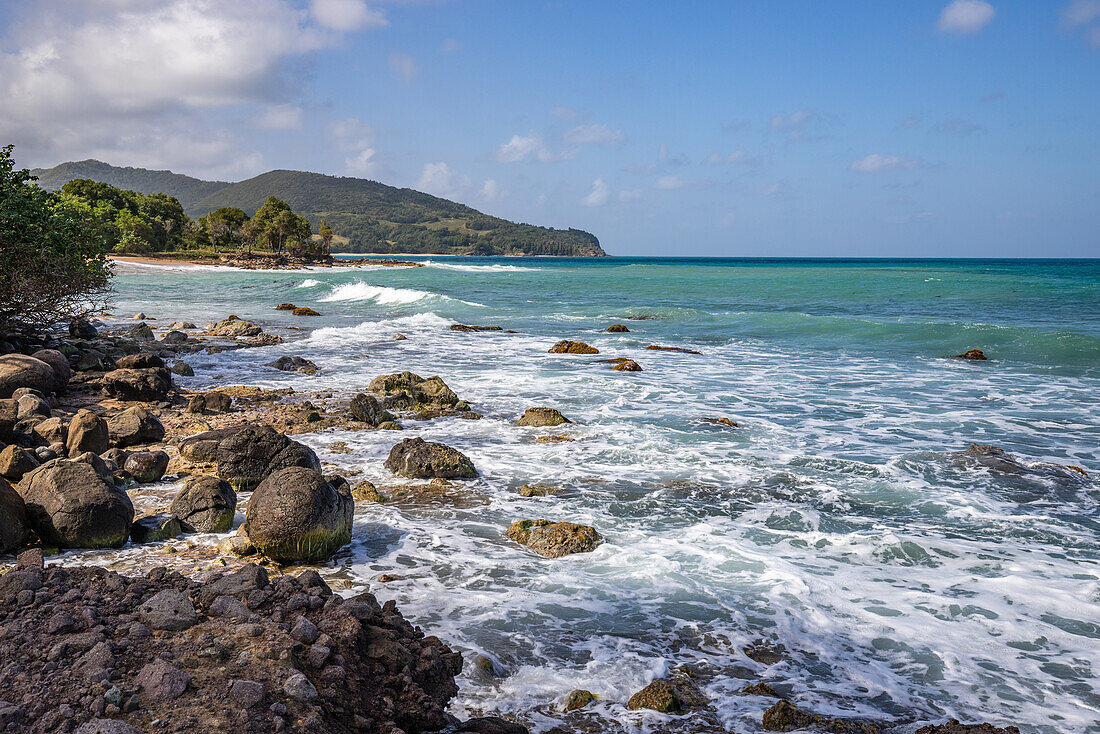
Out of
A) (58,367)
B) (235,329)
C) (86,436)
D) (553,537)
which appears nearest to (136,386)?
(58,367)

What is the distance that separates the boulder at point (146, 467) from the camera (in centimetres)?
848

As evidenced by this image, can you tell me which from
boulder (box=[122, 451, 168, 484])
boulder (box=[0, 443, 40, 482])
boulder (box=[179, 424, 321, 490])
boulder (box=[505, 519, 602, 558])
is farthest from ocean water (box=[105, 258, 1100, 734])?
boulder (box=[0, 443, 40, 482])

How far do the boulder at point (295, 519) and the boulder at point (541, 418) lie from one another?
5.68m

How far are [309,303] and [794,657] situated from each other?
133ft

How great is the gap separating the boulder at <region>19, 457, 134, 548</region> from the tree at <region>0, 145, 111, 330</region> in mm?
10964

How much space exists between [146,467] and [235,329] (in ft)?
58.4

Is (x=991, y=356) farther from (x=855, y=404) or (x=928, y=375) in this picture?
(x=855, y=404)

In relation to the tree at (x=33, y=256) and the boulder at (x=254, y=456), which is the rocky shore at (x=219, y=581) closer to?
the boulder at (x=254, y=456)

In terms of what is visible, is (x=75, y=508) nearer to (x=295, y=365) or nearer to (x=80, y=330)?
(x=295, y=365)

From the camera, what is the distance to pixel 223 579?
14.5 feet

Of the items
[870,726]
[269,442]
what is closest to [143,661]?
[870,726]

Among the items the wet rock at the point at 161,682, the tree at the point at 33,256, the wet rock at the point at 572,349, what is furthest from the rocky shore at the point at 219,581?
the wet rock at the point at 572,349

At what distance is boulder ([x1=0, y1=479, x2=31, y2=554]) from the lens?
19.6 feet

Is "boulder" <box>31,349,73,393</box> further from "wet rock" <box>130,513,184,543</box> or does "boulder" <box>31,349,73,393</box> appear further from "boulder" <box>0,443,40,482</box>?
"wet rock" <box>130,513,184,543</box>
